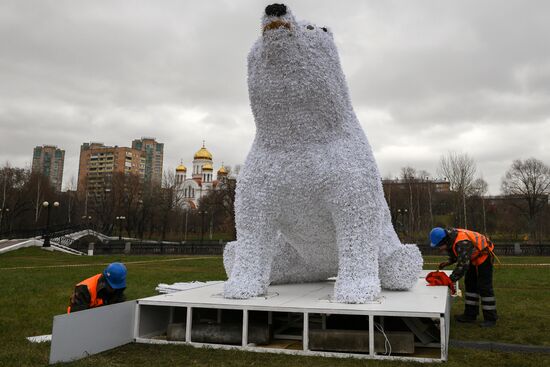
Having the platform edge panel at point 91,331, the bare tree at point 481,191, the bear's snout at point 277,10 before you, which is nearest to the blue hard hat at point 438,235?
the bear's snout at point 277,10

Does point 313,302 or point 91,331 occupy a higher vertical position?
point 313,302

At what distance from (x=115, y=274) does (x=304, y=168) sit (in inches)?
84.3

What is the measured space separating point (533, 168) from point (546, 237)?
6.51 metres

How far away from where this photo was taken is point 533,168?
40.5 m

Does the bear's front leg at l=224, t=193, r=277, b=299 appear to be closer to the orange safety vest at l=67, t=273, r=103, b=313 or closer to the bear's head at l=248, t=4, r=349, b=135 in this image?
the bear's head at l=248, t=4, r=349, b=135

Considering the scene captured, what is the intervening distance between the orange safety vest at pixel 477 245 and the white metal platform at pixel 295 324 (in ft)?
1.87

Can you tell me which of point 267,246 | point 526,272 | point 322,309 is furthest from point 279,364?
point 526,272

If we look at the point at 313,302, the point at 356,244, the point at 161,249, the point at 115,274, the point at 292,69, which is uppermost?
the point at 292,69

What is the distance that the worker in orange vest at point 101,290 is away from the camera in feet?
14.1

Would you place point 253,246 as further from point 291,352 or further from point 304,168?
point 291,352

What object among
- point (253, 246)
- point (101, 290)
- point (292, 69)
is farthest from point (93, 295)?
point (292, 69)

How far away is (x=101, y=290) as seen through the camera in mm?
4395

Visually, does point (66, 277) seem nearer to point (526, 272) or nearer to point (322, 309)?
point (322, 309)

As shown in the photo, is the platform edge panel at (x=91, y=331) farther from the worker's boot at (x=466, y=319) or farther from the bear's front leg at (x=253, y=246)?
the worker's boot at (x=466, y=319)
